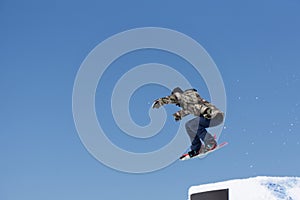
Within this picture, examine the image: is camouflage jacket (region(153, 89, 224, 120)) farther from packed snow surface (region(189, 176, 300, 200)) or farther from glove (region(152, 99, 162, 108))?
packed snow surface (region(189, 176, 300, 200))

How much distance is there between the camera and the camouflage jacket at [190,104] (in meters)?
5.80

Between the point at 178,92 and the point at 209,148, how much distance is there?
89cm

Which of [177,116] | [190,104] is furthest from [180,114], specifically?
[190,104]

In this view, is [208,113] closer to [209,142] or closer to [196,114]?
[196,114]

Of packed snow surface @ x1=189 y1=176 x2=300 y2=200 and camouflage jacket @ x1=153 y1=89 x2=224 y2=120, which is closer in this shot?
camouflage jacket @ x1=153 y1=89 x2=224 y2=120

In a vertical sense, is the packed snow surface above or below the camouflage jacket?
below

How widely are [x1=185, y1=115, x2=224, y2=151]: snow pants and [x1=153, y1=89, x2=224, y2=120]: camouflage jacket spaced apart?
0.07 meters

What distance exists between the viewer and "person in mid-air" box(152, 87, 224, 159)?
5801 millimetres

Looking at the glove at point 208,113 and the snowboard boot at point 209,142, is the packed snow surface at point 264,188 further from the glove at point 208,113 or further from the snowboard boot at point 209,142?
the glove at point 208,113

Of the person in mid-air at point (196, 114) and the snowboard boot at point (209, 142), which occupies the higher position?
the person in mid-air at point (196, 114)

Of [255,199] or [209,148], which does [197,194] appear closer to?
[209,148]

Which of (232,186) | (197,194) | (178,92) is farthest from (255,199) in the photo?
(197,194)

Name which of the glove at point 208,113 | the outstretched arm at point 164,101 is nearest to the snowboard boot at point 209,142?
the glove at point 208,113

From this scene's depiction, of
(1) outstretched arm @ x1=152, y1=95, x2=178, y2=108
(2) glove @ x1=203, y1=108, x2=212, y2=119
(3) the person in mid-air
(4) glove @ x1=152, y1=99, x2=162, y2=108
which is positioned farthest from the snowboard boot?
(4) glove @ x1=152, y1=99, x2=162, y2=108
